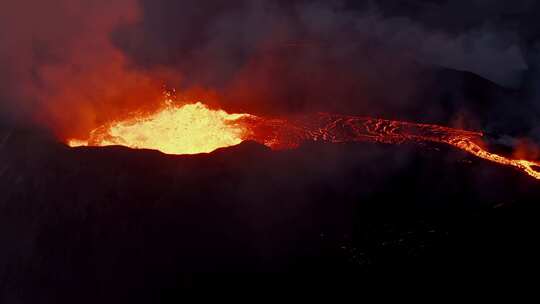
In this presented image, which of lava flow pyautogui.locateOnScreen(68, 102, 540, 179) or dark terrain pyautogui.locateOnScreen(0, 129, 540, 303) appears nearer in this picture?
dark terrain pyautogui.locateOnScreen(0, 129, 540, 303)

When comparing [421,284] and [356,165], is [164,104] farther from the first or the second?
[421,284]

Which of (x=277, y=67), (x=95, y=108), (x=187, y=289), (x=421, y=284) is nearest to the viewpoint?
(x=421, y=284)

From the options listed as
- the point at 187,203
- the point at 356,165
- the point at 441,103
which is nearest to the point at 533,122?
the point at 441,103

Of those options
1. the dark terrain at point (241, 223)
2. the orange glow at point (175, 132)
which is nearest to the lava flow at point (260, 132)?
the orange glow at point (175, 132)

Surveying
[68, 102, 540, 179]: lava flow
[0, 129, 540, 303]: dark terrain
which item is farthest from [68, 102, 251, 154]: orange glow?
[0, 129, 540, 303]: dark terrain

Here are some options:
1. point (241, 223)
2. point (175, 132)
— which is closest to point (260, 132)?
point (175, 132)

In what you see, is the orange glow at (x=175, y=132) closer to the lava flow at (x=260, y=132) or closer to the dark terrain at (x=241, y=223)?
the lava flow at (x=260, y=132)

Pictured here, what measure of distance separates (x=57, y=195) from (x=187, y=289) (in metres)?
4.90

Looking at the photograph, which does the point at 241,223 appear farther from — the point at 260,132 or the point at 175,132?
the point at 175,132

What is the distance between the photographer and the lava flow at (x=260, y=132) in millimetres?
20609

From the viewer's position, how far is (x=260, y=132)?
2159cm

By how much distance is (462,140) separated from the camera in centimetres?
2173

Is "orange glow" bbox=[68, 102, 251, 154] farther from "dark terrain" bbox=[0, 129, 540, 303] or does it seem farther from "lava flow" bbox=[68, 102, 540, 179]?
"dark terrain" bbox=[0, 129, 540, 303]

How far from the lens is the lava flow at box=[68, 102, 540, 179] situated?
811 inches
